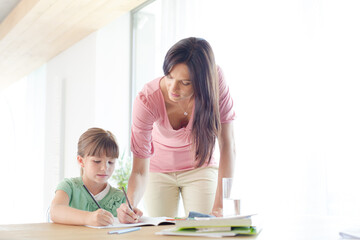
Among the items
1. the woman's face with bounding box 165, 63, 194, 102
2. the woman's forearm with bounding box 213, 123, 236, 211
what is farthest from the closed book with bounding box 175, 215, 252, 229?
the woman's forearm with bounding box 213, 123, 236, 211

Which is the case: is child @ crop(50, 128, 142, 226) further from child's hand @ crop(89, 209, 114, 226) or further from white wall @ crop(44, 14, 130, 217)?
white wall @ crop(44, 14, 130, 217)

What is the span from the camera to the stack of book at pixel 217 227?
3.57 feet

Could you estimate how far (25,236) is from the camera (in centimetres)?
111

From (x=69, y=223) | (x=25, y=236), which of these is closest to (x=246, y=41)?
(x=69, y=223)

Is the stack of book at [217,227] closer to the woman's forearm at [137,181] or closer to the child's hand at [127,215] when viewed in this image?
the child's hand at [127,215]

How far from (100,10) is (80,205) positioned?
8.52ft

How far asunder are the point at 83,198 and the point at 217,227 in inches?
35.2

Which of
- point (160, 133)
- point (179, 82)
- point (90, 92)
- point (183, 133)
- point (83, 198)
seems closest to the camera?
point (179, 82)

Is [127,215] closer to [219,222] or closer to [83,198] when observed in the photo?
[219,222]

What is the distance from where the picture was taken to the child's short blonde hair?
6.53 ft

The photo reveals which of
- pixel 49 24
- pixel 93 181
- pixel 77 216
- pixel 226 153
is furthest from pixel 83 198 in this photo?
pixel 49 24

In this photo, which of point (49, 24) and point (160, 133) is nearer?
point (160, 133)

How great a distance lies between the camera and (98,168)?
1.95 m

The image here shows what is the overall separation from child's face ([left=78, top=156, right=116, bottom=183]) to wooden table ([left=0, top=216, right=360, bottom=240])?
0.53 meters
